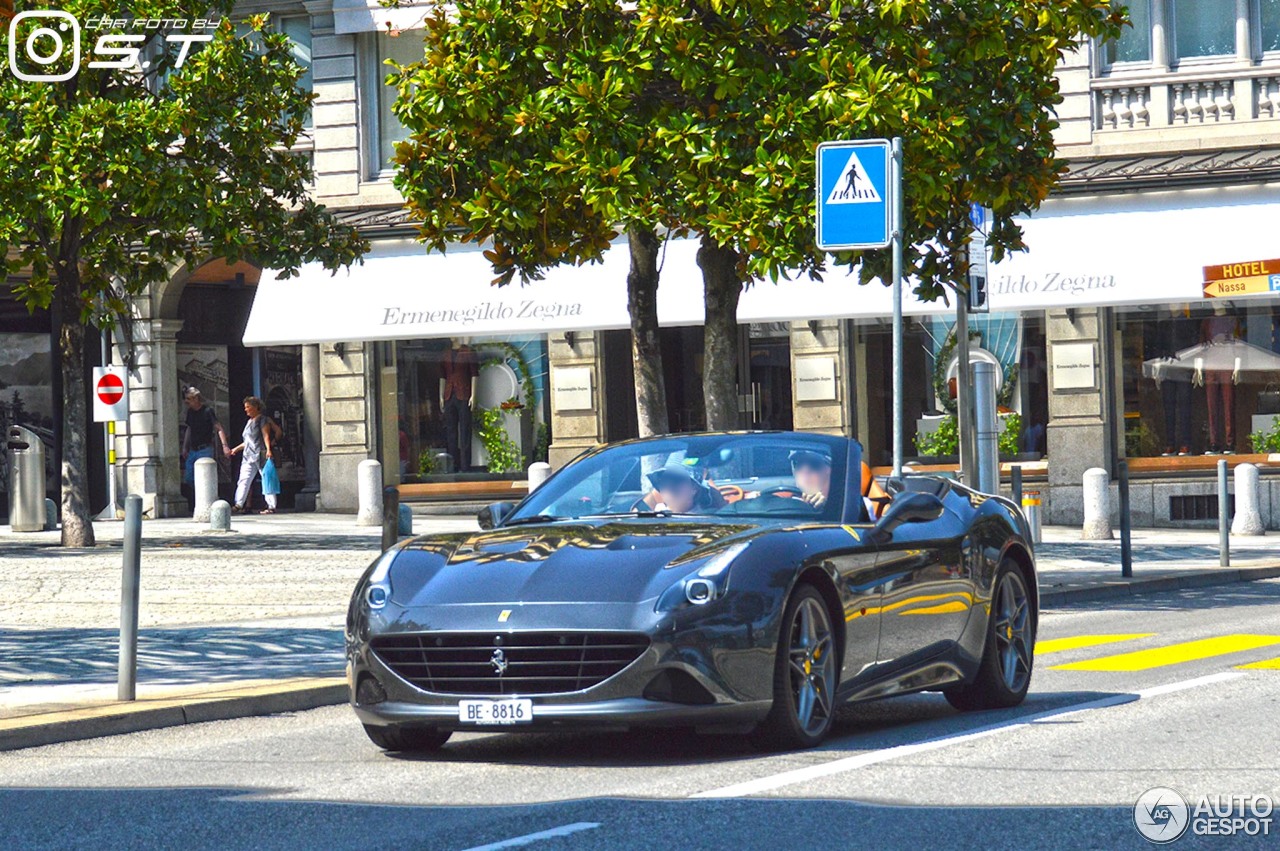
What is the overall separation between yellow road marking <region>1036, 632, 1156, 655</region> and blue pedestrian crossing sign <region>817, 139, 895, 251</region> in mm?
3112

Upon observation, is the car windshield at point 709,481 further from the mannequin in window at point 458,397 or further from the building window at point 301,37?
the building window at point 301,37

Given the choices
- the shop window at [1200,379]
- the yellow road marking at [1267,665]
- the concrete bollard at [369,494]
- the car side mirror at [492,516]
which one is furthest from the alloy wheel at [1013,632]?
the concrete bollard at [369,494]

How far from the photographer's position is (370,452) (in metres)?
30.3

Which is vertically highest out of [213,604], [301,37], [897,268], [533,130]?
[301,37]

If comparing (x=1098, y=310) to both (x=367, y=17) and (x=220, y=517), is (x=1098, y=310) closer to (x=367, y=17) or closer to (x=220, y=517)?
(x=367, y=17)

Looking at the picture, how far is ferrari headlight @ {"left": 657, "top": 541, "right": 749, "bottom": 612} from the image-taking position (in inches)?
299

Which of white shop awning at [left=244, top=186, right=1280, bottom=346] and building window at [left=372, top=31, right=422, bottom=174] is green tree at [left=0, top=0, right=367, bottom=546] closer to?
white shop awning at [left=244, top=186, right=1280, bottom=346]

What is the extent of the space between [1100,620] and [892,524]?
7.42 metres

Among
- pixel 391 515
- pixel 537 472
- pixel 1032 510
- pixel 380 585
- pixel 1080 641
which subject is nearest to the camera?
pixel 380 585

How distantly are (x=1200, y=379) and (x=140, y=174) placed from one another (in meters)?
13.9

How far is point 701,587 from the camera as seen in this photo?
7.66 metres

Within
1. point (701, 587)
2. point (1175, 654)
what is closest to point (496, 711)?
point (701, 587)

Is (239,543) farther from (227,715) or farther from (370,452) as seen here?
(227,715)

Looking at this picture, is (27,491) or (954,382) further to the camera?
(954,382)
